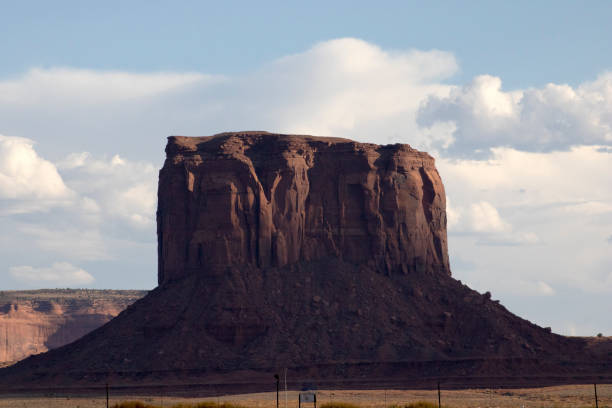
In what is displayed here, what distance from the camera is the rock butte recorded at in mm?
112062

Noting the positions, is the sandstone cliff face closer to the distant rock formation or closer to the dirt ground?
the dirt ground

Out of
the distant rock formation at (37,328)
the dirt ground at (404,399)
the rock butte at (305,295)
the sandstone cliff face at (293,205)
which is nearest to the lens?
the dirt ground at (404,399)

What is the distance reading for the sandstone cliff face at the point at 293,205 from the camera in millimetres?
120875

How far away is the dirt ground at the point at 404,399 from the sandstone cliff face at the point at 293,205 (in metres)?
21.8

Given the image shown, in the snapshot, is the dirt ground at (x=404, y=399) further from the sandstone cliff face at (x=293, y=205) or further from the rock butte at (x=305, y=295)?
the sandstone cliff face at (x=293, y=205)

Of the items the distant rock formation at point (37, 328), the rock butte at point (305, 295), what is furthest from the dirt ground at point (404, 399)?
the distant rock formation at point (37, 328)

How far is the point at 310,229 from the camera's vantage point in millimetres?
125125

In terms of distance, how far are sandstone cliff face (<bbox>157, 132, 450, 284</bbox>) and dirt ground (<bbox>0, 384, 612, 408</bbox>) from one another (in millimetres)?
21774

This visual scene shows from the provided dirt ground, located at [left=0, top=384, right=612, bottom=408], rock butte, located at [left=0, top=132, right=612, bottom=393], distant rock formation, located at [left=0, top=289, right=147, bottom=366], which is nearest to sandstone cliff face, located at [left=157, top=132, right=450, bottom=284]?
rock butte, located at [left=0, top=132, right=612, bottom=393]

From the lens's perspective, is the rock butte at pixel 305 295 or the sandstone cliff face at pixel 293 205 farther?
the sandstone cliff face at pixel 293 205

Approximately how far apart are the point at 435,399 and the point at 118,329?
35763 mm

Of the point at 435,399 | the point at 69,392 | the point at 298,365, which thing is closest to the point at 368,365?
the point at 298,365

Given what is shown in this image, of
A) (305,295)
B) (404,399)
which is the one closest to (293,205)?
(305,295)

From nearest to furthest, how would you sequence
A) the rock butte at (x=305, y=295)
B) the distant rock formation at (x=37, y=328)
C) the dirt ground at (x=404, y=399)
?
the dirt ground at (x=404, y=399) < the rock butte at (x=305, y=295) < the distant rock formation at (x=37, y=328)
